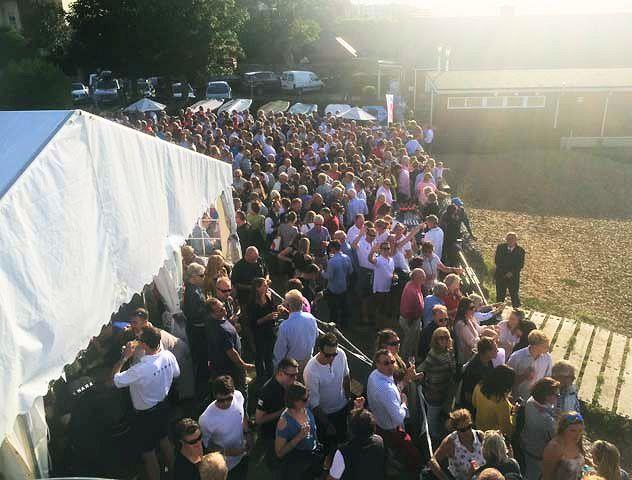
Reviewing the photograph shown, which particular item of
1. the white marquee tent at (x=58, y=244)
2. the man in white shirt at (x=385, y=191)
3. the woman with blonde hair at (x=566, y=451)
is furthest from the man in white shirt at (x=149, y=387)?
the man in white shirt at (x=385, y=191)

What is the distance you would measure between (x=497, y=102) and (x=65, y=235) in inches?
914

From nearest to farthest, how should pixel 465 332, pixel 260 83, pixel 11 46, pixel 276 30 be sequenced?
pixel 465 332 < pixel 11 46 < pixel 260 83 < pixel 276 30

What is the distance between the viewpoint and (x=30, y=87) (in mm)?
23000

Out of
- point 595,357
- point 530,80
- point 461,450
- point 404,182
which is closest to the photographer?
point 461,450

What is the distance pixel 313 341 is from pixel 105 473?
2.15 meters

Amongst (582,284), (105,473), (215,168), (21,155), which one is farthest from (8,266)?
(582,284)

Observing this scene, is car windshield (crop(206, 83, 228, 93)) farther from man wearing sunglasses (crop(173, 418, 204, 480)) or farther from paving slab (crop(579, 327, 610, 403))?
man wearing sunglasses (crop(173, 418, 204, 480))

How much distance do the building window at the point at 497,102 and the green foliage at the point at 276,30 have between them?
75.0 ft

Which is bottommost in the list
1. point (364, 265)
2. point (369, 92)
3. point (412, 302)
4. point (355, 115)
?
point (369, 92)

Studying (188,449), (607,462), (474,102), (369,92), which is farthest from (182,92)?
(607,462)

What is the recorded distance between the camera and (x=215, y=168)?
7703 millimetres

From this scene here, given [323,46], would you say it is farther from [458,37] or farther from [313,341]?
[313,341]

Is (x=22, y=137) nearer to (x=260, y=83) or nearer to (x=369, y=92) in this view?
(x=369, y=92)

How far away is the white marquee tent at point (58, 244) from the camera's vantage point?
10.6ft
